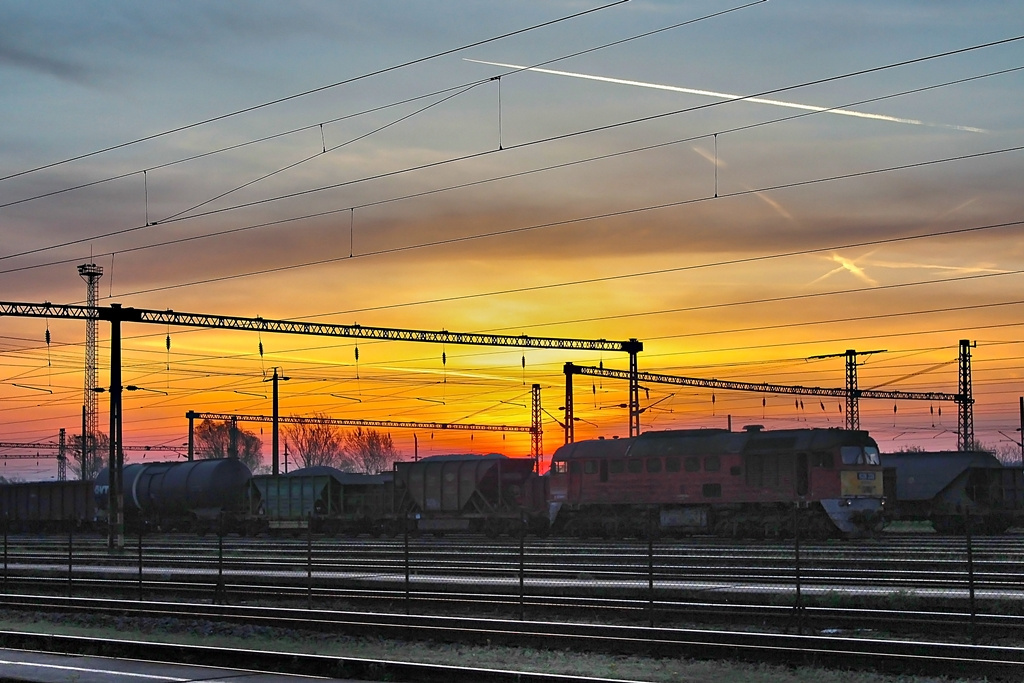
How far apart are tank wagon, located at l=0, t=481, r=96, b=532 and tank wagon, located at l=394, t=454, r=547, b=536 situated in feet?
78.1

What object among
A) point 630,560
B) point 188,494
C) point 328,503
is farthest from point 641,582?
point 188,494

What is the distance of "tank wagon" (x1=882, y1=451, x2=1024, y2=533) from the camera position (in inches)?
2026

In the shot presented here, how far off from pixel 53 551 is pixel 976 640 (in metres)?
43.3

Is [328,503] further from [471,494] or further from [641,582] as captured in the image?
[641,582]

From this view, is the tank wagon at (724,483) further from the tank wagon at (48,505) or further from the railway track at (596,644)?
the tank wagon at (48,505)

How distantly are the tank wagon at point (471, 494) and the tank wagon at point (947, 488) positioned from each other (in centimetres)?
1601

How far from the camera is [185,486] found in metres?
62.9

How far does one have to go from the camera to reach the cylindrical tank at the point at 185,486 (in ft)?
204

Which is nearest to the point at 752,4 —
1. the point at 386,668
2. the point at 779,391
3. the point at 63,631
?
the point at 386,668

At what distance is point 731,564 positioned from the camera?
99.5 ft

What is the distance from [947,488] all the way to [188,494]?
124 ft

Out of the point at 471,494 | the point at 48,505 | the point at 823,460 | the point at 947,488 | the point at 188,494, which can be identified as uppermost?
the point at 823,460

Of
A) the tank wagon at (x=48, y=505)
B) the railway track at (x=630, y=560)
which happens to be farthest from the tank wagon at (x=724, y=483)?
the tank wagon at (x=48, y=505)

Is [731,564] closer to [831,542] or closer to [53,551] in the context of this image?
[831,542]
